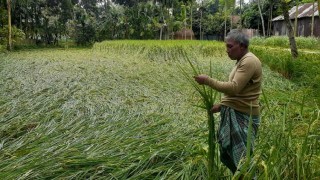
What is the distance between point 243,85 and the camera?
1913mm

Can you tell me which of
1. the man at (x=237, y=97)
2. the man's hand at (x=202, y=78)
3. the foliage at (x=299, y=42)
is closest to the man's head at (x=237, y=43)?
the man at (x=237, y=97)

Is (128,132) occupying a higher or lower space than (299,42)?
lower

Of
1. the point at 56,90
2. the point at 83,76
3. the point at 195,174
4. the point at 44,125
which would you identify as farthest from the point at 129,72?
the point at 195,174

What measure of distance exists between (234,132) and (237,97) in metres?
0.20

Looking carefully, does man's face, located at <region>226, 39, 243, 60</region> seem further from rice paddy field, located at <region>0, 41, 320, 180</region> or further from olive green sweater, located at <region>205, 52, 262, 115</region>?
rice paddy field, located at <region>0, 41, 320, 180</region>

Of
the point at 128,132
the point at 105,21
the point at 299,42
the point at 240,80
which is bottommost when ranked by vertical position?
the point at 128,132

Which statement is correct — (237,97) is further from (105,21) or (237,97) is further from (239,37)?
(105,21)

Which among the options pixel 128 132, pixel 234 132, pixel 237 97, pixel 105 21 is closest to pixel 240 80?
pixel 237 97

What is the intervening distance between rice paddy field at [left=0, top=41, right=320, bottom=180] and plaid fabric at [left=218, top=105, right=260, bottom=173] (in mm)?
84

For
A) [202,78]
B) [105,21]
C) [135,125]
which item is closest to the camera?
[202,78]

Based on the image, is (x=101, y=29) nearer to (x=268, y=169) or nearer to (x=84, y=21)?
(x=84, y=21)

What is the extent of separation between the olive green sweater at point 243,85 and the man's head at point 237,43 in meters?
0.03

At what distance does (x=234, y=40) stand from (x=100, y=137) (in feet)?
4.49

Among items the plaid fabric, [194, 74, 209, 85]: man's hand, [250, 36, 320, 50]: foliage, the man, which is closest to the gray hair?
the man
